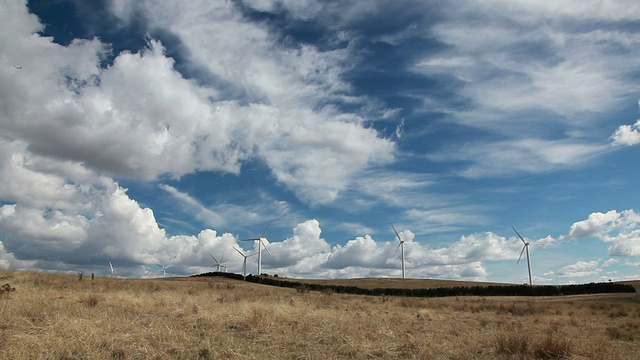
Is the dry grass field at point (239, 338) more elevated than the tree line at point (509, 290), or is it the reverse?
the dry grass field at point (239, 338)

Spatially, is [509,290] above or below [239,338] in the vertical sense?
below

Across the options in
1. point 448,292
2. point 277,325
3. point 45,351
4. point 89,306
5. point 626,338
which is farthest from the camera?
point 448,292

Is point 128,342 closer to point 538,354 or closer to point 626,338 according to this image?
point 538,354

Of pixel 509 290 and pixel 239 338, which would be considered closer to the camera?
pixel 239 338

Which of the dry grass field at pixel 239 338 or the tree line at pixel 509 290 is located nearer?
the dry grass field at pixel 239 338

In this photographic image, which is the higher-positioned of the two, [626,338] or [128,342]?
[128,342]

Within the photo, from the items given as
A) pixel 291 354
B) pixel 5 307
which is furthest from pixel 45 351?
pixel 5 307

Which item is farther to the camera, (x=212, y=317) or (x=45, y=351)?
(x=212, y=317)

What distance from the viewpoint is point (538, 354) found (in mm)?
13766

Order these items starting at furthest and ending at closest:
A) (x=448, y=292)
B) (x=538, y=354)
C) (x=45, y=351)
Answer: (x=448, y=292) → (x=538, y=354) → (x=45, y=351)

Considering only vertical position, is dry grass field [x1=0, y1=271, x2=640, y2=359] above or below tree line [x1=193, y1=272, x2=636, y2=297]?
above

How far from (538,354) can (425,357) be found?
3.95 metres

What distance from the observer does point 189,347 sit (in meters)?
12.9

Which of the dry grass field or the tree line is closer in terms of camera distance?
the dry grass field
